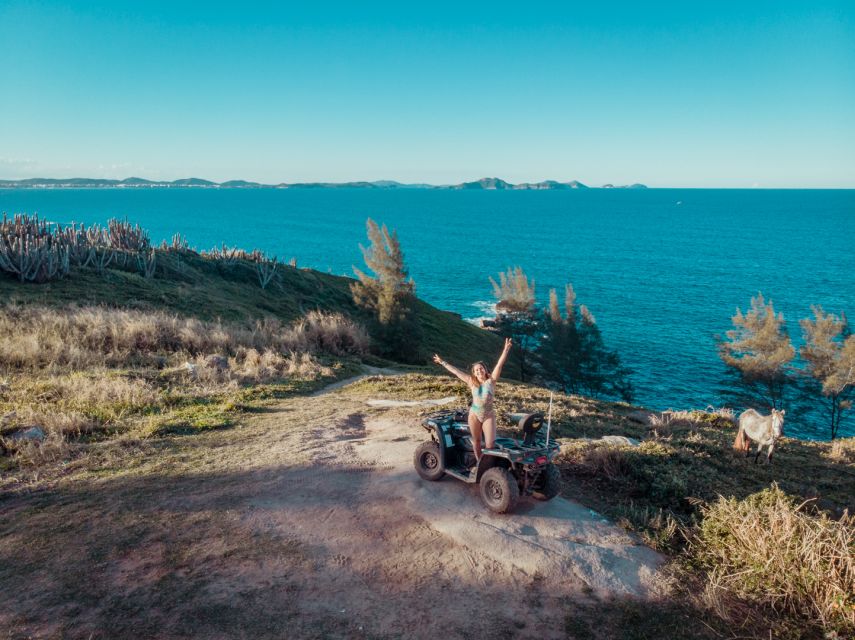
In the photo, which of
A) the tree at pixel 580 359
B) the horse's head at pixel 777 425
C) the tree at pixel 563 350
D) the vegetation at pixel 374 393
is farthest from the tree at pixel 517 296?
the horse's head at pixel 777 425

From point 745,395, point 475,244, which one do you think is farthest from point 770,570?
point 475,244

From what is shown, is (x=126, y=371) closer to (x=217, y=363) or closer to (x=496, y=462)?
(x=217, y=363)

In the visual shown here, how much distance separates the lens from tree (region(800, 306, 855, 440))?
36.2m

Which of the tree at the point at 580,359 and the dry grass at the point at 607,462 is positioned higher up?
the dry grass at the point at 607,462

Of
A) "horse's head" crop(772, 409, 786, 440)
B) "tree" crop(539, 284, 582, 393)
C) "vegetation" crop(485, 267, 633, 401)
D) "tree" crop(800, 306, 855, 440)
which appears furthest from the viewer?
"tree" crop(539, 284, 582, 393)

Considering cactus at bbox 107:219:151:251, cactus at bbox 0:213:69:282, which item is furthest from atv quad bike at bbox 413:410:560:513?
cactus at bbox 107:219:151:251

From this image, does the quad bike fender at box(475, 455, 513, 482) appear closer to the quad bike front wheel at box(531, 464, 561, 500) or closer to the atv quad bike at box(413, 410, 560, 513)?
the atv quad bike at box(413, 410, 560, 513)

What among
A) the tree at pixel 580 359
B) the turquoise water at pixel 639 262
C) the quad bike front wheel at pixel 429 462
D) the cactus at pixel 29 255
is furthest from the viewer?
the turquoise water at pixel 639 262

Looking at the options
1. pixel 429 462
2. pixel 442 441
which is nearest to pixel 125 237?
pixel 429 462

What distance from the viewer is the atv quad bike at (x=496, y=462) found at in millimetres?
7504

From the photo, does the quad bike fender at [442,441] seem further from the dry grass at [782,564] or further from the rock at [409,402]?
the rock at [409,402]

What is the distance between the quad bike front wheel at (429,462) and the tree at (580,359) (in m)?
35.7

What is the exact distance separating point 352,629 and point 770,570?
4.85m

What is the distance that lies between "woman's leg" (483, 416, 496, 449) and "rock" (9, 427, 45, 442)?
29.1 ft
